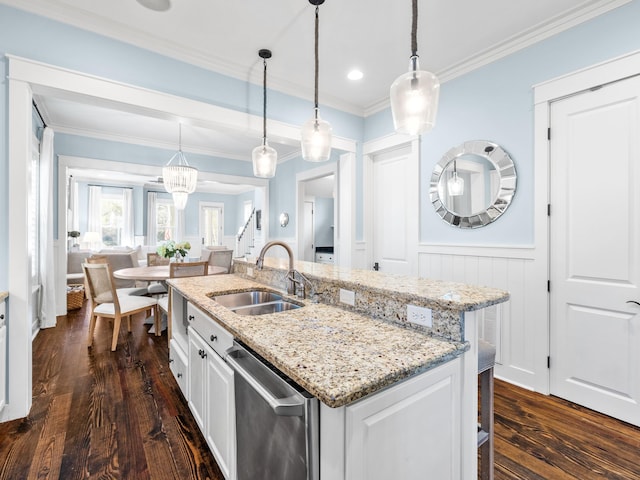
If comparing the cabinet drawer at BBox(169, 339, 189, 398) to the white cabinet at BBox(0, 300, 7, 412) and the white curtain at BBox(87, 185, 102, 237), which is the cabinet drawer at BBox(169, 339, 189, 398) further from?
the white curtain at BBox(87, 185, 102, 237)

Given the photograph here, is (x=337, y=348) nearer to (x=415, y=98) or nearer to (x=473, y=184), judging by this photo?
(x=415, y=98)

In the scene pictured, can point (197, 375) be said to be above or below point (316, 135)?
below

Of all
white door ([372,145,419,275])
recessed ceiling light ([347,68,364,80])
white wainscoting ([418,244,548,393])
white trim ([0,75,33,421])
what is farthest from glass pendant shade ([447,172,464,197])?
white trim ([0,75,33,421])

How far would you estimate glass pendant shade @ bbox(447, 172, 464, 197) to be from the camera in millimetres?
2881

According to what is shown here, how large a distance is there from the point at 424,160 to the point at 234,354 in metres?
2.71

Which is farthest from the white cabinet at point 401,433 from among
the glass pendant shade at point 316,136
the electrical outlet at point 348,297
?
the glass pendant shade at point 316,136

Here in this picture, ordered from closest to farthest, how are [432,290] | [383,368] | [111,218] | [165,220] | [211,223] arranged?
[383,368] → [432,290] → [111,218] → [165,220] → [211,223]

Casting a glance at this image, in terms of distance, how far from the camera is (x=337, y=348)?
1.07 meters

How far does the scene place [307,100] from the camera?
11.2ft

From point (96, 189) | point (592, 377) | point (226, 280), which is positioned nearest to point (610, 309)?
point (592, 377)

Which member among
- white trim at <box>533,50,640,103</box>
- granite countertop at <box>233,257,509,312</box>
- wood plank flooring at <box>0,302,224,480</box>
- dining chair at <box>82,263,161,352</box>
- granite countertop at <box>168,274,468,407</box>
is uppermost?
→ white trim at <box>533,50,640,103</box>

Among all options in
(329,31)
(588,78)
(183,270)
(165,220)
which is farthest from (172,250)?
(165,220)

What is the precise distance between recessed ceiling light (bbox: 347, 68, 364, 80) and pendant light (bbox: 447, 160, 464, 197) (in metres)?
1.24

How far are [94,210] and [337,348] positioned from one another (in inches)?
366
